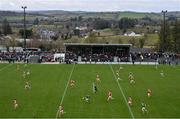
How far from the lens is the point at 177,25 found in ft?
362

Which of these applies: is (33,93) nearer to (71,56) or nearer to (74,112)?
(74,112)

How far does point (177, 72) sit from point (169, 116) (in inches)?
1208

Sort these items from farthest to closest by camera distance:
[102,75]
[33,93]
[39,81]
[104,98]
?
1. [102,75]
2. [39,81]
3. [33,93]
4. [104,98]

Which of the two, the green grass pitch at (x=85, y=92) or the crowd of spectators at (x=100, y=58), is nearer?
the green grass pitch at (x=85, y=92)

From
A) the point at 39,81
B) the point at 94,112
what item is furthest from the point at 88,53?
the point at 94,112

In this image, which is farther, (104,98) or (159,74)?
(159,74)

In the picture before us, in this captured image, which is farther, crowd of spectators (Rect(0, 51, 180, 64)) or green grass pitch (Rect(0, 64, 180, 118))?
crowd of spectators (Rect(0, 51, 180, 64))

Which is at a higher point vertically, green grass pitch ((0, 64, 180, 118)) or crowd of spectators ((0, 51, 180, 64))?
crowd of spectators ((0, 51, 180, 64))

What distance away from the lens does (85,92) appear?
4600 cm

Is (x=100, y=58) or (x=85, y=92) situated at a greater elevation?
(x=100, y=58)

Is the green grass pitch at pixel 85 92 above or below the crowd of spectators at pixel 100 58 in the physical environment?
below

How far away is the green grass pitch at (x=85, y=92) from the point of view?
120ft

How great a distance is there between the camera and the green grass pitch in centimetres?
3653

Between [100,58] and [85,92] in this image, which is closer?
[85,92]
